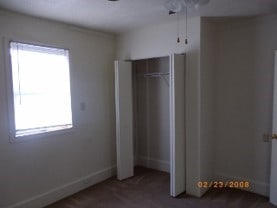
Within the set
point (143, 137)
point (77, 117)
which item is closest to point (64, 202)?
point (77, 117)

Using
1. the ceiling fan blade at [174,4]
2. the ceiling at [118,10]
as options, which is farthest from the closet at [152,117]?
the ceiling fan blade at [174,4]

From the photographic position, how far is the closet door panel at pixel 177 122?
9.91 ft

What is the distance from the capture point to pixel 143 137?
4.44 m

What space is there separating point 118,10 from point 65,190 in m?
2.45

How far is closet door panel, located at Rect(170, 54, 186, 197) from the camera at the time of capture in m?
3.02

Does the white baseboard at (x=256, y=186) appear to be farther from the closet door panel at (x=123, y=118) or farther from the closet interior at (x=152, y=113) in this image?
the closet door panel at (x=123, y=118)

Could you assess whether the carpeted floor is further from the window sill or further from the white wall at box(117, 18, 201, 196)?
the window sill

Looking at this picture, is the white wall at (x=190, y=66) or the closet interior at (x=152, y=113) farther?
the closet interior at (x=152, y=113)

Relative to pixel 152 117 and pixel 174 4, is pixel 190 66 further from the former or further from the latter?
pixel 152 117

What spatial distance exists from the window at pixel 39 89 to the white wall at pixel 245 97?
219 cm

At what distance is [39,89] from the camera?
2932 mm

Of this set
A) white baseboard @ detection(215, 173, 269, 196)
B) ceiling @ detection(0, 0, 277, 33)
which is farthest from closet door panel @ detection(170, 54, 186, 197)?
white baseboard @ detection(215, 173, 269, 196)

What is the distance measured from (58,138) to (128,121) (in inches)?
44.6
